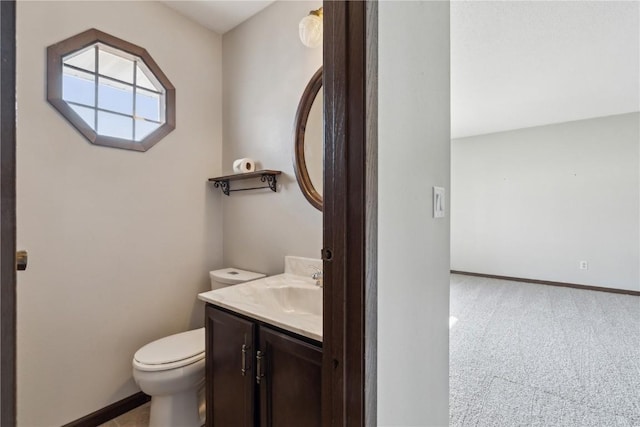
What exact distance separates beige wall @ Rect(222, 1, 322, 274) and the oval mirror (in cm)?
6

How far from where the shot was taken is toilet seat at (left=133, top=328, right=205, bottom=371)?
147 cm

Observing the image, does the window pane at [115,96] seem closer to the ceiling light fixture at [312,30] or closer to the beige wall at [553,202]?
the ceiling light fixture at [312,30]

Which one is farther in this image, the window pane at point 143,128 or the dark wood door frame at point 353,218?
the window pane at point 143,128

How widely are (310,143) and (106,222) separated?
1.23m

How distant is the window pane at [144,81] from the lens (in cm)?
195

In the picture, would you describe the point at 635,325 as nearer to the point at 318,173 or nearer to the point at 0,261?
the point at 318,173

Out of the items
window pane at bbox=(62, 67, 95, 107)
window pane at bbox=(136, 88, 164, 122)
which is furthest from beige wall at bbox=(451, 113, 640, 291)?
window pane at bbox=(62, 67, 95, 107)

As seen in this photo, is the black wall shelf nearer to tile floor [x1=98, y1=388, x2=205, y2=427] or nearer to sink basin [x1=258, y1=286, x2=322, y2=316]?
sink basin [x1=258, y1=286, x2=322, y2=316]

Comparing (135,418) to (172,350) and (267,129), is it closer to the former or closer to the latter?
(172,350)

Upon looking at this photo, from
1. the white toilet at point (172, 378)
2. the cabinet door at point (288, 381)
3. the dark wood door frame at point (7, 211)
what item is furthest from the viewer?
the white toilet at point (172, 378)

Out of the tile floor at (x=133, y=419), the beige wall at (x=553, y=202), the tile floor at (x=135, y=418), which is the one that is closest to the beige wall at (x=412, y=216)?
the tile floor at (x=135, y=418)

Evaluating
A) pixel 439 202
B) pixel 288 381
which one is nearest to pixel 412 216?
pixel 439 202

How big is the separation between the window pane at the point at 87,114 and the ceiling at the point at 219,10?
0.87 metres

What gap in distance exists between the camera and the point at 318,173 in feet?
5.81
